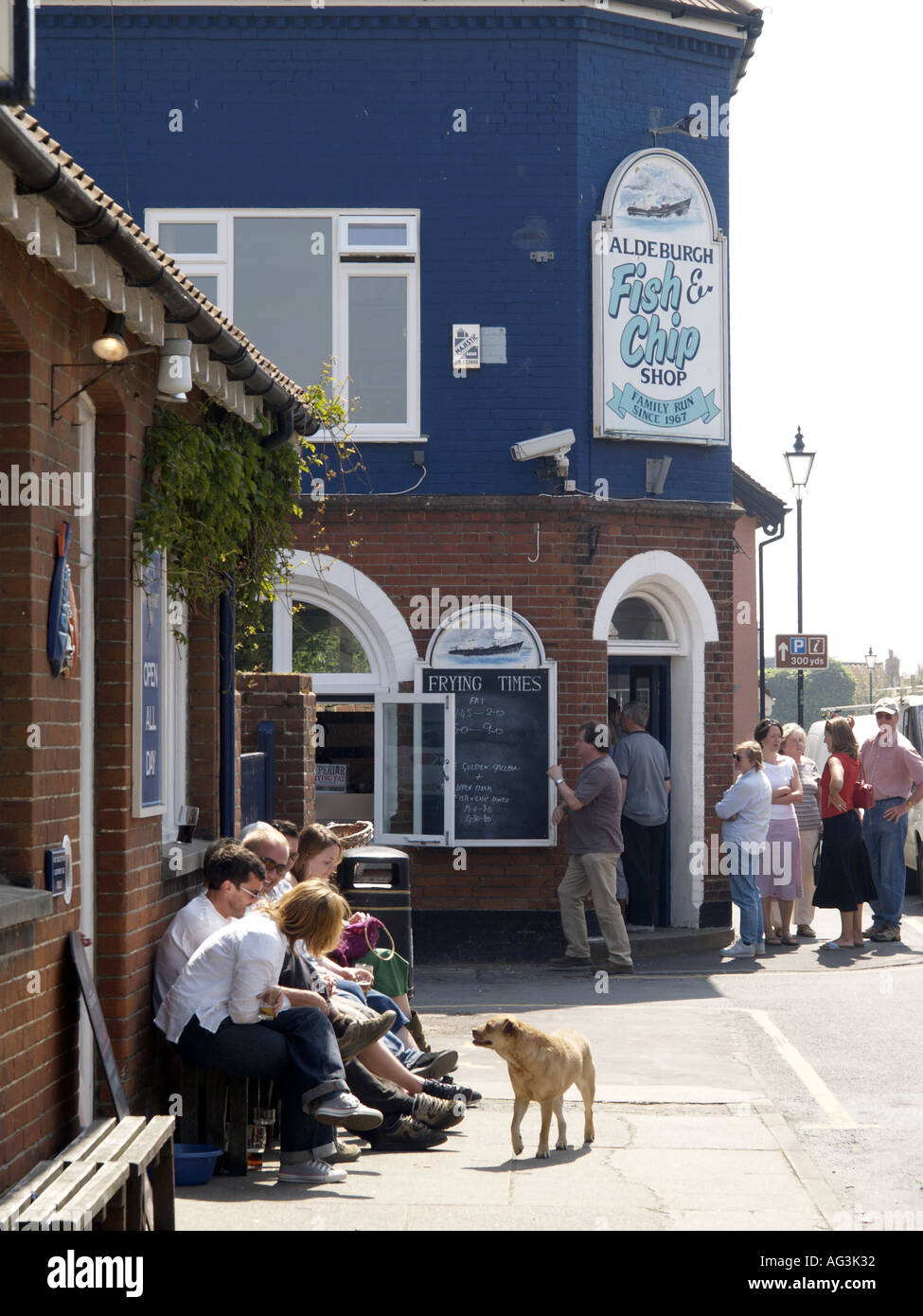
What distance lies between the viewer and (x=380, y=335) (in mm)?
14445

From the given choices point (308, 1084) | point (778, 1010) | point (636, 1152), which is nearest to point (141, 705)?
point (308, 1084)

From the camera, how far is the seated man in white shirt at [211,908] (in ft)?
23.2

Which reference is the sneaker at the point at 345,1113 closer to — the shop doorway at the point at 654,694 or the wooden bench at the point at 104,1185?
the wooden bench at the point at 104,1185

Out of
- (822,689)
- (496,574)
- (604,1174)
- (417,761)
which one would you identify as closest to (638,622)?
(496,574)

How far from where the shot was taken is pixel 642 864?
14648mm

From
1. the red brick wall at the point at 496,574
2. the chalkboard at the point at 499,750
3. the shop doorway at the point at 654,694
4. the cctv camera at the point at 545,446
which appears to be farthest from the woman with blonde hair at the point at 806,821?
the cctv camera at the point at 545,446

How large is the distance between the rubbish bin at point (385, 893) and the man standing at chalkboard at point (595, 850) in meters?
3.19

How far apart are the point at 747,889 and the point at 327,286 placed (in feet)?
21.0

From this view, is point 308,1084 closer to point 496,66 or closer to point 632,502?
point 632,502

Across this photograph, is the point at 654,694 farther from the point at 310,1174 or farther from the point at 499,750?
the point at 310,1174

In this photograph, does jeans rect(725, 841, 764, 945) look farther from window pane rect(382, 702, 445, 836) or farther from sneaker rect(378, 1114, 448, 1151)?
sneaker rect(378, 1114, 448, 1151)

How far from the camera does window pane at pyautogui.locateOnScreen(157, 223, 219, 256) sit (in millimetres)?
14422

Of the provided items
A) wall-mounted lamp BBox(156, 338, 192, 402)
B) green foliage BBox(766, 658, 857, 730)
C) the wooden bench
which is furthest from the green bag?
green foliage BBox(766, 658, 857, 730)
